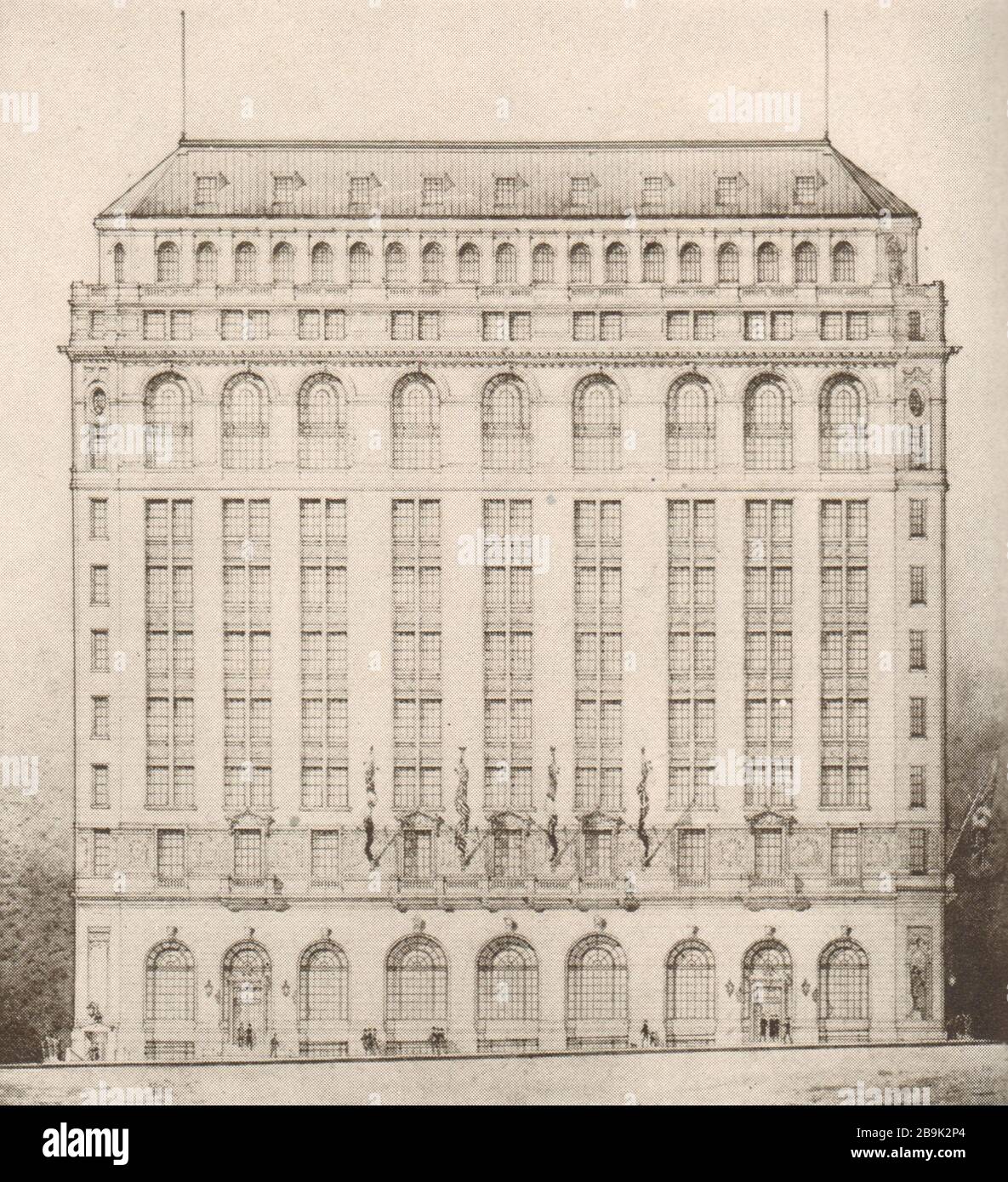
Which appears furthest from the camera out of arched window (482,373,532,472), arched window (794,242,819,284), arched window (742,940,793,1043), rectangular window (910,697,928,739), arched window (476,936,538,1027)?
arched window (794,242,819,284)

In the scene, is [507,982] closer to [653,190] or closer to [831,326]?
[831,326]

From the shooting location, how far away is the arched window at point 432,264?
1708cm

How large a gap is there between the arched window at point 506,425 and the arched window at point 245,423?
2.40 meters

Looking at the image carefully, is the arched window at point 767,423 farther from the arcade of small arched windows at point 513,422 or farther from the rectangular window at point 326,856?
the rectangular window at point 326,856

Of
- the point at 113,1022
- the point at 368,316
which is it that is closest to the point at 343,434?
the point at 368,316

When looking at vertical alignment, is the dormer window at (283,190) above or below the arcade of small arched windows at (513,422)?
above

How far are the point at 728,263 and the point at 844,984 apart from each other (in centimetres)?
800

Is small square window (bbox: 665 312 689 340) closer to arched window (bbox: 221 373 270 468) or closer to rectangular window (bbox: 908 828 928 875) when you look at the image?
arched window (bbox: 221 373 270 468)

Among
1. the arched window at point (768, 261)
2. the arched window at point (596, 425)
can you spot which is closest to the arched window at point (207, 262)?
the arched window at point (596, 425)

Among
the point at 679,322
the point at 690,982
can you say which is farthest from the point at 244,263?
the point at 690,982

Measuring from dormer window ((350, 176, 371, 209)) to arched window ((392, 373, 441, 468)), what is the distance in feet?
6.30

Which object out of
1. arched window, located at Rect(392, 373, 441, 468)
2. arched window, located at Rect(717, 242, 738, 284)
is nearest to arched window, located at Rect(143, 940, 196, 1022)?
arched window, located at Rect(392, 373, 441, 468)

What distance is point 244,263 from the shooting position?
17.1 m

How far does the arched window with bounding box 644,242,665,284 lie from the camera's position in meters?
17.2
